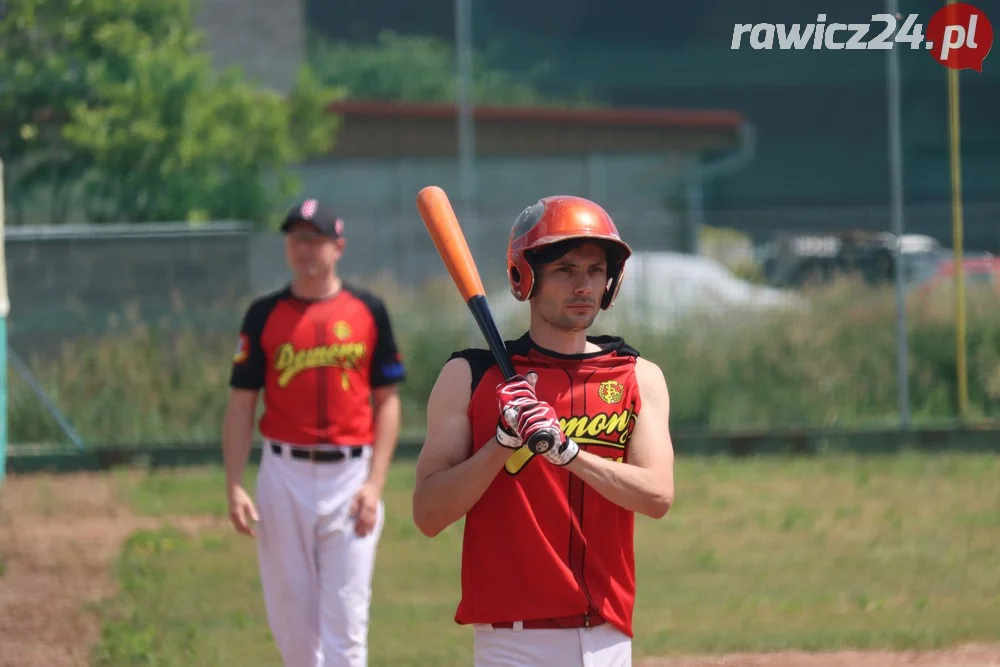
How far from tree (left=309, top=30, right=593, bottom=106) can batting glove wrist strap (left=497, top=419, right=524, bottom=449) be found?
13444mm

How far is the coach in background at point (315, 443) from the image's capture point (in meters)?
6.43

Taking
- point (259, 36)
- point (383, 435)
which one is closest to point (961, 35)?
point (259, 36)

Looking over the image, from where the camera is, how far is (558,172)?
20406mm

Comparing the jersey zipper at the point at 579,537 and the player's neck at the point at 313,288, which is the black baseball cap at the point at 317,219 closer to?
the player's neck at the point at 313,288

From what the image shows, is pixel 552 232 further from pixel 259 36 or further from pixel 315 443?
pixel 259 36

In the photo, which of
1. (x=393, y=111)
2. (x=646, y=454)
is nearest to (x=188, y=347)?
(x=393, y=111)

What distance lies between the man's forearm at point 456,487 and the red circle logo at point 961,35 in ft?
34.6

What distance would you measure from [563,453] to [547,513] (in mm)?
342

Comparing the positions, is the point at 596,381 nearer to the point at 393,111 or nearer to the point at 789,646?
the point at 789,646

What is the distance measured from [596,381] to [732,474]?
10.7 metres

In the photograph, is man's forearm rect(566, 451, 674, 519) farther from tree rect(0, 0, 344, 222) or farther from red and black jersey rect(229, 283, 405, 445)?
tree rect(0, 0, 344, 222)

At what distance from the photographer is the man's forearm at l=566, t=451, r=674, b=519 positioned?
3699mm

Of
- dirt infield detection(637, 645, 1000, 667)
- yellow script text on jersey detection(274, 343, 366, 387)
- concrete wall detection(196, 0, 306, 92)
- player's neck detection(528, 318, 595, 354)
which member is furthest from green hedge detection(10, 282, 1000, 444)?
player's neck detection(528, 318, 595, 354)

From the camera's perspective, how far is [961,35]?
1367cm
